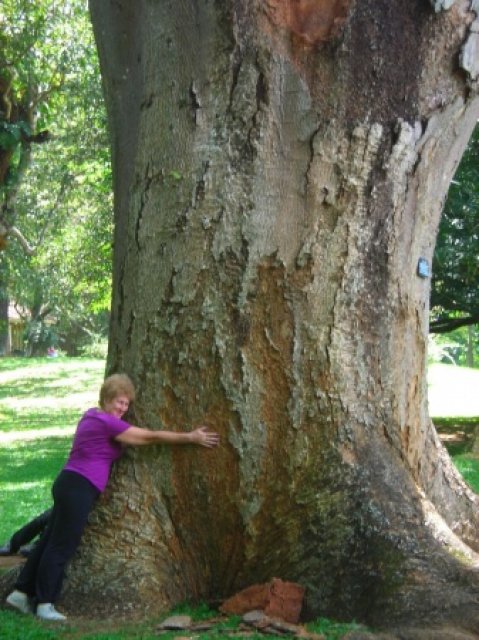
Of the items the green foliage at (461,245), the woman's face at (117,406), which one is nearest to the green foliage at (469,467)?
the green foliage at (461,245)

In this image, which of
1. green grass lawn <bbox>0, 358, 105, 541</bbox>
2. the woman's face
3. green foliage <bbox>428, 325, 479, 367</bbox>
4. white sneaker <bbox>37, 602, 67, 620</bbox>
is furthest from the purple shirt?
green foliage <bbox>428, 325, 479, 367</bbox>

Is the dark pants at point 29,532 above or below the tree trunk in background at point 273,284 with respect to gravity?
below

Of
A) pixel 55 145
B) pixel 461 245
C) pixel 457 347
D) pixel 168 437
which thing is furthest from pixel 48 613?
pixel 457 347

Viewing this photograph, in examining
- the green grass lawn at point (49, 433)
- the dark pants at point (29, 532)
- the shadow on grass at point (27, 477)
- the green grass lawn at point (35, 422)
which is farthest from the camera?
the green grass lawn at point (35, 422)

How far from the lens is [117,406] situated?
551 centimetres

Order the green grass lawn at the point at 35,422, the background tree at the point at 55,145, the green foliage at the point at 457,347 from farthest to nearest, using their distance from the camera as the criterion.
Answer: the green foliage at the point at 457,347
the background tree at the point at 55,145
the green grass lawn at the point at 35,422

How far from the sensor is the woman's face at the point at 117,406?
5.50m

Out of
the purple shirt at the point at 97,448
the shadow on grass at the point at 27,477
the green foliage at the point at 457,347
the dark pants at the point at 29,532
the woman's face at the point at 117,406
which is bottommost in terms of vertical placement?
the shadow on grass at the point at 27,477

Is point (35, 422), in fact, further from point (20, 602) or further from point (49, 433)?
point (20, 602)

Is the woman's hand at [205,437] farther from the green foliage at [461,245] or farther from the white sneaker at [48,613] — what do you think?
the green foliage at [461,245]

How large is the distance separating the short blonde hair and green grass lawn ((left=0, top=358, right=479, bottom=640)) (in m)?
1.17

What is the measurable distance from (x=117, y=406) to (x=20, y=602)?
46.3 inches

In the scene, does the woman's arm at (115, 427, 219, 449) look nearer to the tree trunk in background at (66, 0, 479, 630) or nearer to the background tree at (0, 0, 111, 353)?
the tree trunk in background at (66, 0, 479, 630)

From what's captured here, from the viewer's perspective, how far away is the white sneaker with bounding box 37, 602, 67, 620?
5.25 meters
